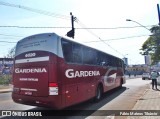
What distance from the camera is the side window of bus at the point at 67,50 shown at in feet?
32.8

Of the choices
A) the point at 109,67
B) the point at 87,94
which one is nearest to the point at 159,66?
the point at 109,67

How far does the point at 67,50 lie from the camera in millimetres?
10289

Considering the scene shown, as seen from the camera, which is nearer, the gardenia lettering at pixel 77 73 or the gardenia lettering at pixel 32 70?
the gardenia lettering at pixel 32 70

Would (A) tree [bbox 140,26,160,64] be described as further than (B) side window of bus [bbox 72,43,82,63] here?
Yes

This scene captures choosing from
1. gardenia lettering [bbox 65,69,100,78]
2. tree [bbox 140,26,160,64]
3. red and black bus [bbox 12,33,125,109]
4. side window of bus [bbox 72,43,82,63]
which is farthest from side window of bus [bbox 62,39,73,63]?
tree [bbox 140,26,160,64]

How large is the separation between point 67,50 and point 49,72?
1.37 m

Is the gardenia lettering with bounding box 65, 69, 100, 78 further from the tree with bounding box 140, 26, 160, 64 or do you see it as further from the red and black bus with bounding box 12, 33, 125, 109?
the tree with bounding box 140, 26, 160, 64

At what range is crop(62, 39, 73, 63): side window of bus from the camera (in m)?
10.0

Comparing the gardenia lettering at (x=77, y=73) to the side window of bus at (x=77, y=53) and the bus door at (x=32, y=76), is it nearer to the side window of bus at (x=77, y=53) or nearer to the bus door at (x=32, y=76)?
the side window of bus at (x=77, y=53)

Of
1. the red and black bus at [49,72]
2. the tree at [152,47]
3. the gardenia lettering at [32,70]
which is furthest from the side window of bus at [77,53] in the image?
the tree at [152,47]

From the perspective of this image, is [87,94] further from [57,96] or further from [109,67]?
[109,67]

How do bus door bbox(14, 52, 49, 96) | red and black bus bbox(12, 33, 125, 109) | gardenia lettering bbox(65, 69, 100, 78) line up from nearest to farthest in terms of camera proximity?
1. red and black bus bbox(12, 33, 125, 109)
2. bus door bbox(14, 52, 49, 96)
3. gardenia lettering bbox(65, 69, 100, 78)

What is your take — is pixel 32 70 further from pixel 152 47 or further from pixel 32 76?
pixel 152 47

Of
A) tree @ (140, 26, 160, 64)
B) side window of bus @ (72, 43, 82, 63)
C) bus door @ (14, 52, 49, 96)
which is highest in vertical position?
tree @ (140, 26, 160, 64)
